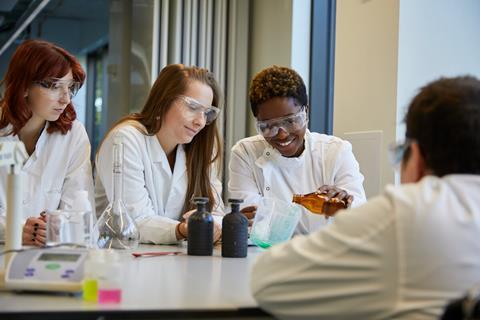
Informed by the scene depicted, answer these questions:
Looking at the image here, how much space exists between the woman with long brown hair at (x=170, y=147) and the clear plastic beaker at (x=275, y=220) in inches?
18.5

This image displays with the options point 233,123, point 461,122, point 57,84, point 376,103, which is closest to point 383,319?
point 461,122

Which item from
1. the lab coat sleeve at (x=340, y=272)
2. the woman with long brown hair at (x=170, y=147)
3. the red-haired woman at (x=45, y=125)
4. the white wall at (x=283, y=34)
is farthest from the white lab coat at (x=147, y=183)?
the white wall at (x=283, y=34)

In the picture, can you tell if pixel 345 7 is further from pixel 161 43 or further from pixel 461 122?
pixel 461 122

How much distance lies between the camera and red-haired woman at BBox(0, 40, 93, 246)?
103 inches

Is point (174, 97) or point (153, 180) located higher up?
point (174, 97)

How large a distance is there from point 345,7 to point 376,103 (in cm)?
67

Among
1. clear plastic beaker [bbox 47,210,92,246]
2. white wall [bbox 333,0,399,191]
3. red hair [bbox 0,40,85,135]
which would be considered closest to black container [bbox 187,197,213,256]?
clear plastic beaker [bbox 47,210,92,246]

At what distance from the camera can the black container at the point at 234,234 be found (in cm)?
210

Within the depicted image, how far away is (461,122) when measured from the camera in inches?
49.0

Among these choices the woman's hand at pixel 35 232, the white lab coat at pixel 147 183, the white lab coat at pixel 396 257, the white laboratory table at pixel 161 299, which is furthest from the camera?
the white lab coat at pixel 147 183

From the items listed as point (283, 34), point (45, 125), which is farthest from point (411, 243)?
point (283, 34)

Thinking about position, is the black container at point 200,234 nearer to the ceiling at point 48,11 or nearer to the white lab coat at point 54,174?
the white lab coat at point 54,174

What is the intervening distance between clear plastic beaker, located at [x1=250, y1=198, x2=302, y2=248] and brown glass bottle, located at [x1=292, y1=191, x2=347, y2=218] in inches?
5.9

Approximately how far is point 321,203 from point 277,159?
1.87ft
